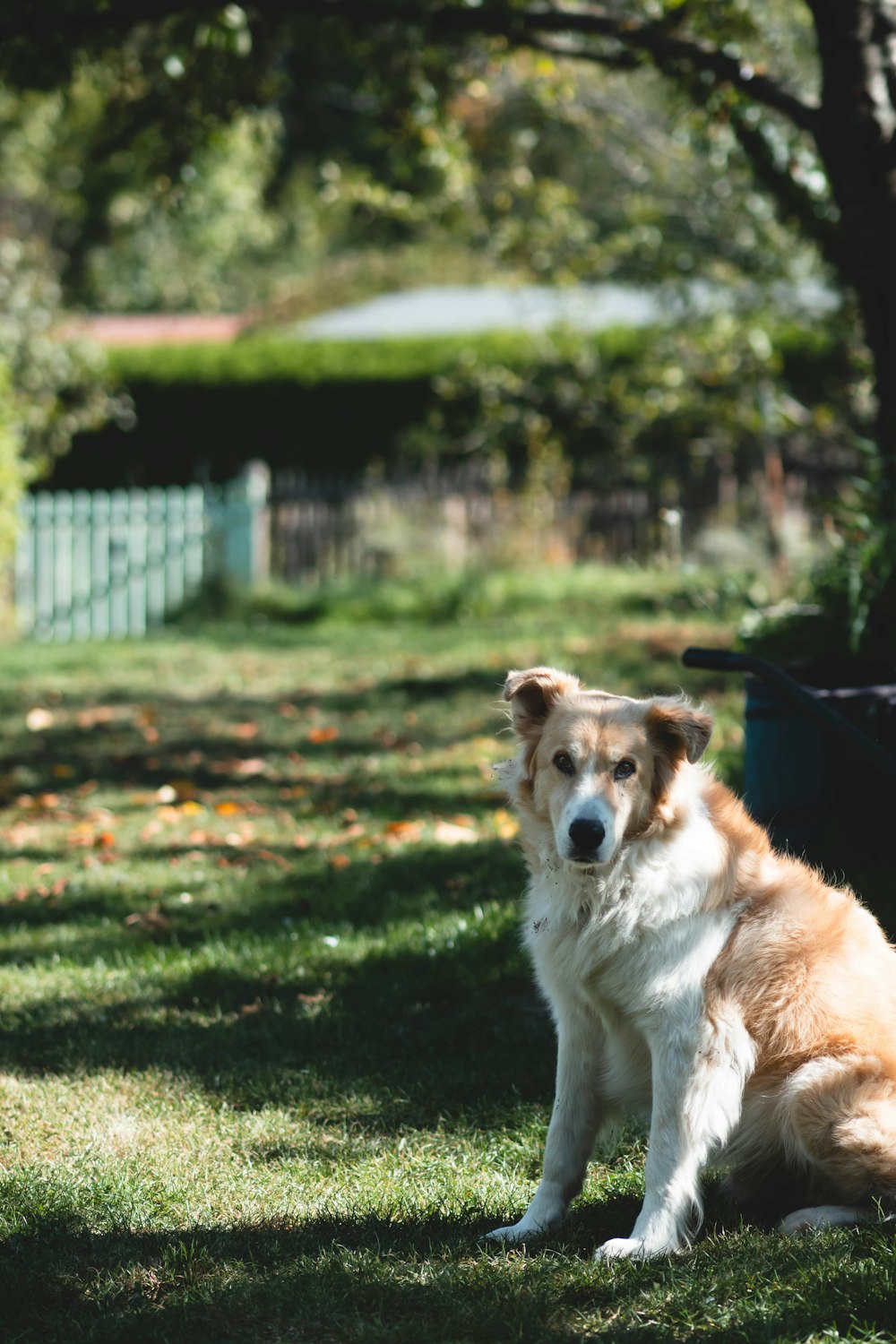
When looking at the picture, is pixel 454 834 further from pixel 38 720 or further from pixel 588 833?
pixel 38 720

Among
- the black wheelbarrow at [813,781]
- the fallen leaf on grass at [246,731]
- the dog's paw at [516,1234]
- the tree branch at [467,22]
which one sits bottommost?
the dog's paw at [516,1234]

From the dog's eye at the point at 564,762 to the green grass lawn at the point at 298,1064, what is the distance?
1135mm

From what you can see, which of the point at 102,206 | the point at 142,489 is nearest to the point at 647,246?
the point at 142,489

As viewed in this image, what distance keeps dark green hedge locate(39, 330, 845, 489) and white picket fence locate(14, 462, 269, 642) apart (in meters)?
6.56

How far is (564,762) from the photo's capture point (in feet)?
10.5

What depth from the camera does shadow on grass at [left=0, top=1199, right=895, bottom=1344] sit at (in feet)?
9.40

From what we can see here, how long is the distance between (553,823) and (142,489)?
20328 millimetres

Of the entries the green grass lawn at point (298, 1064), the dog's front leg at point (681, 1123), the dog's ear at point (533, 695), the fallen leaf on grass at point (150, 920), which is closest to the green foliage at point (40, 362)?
the green grass lawn at point (298, 1064)

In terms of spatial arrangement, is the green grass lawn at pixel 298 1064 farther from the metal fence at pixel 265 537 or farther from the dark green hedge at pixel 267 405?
the dark green hedge at pixel 267 405

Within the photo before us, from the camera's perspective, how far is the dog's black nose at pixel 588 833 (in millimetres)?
3041

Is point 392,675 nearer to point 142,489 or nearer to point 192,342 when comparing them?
point 142,489

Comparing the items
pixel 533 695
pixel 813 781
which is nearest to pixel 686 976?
pixel 533 695

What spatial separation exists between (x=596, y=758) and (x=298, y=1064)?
1.95 m

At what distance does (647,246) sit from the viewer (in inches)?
486
